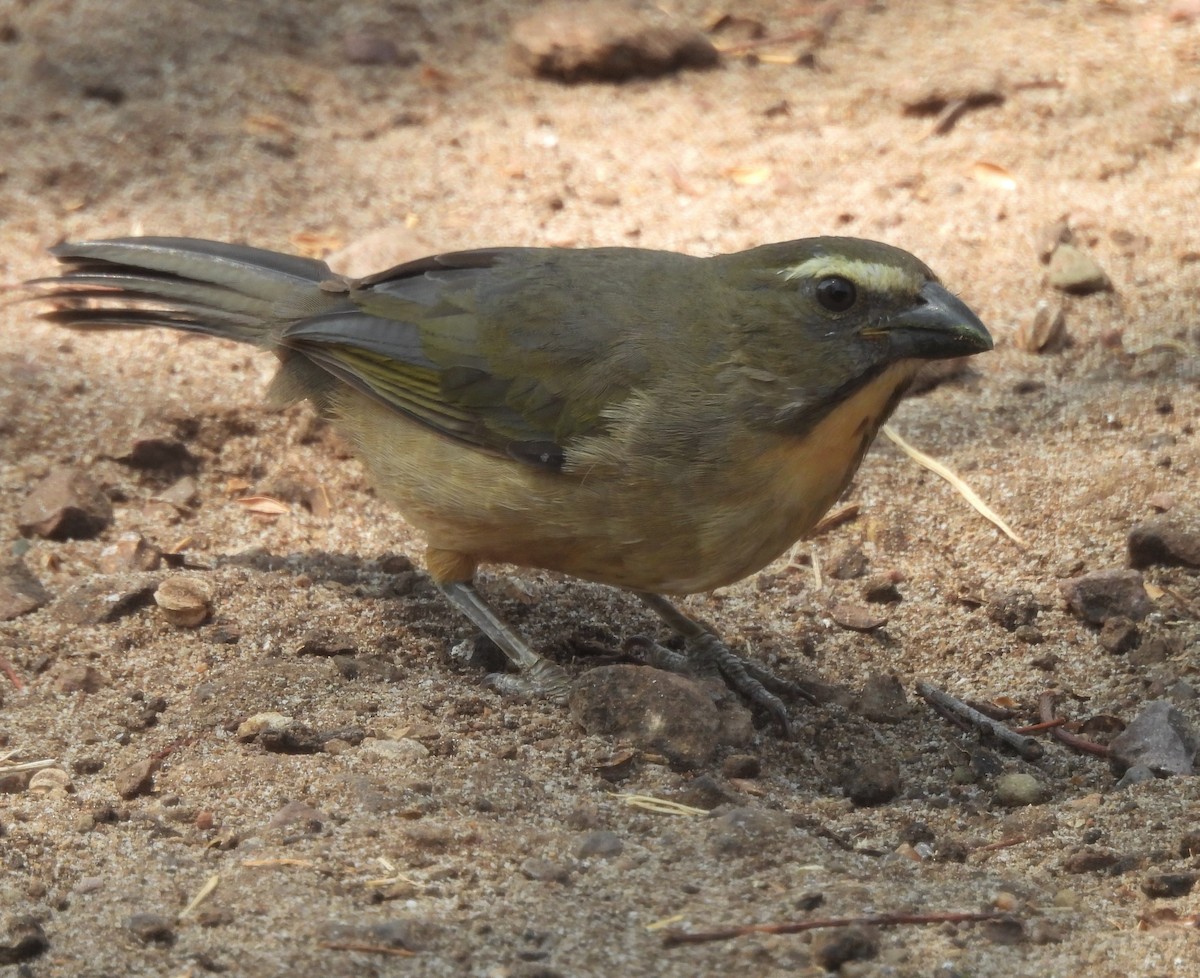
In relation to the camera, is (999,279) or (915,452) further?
(999,279)

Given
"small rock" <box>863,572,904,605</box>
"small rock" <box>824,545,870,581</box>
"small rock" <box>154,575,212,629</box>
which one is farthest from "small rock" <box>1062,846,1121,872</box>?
"small rock" <box>154,575,212,629</box>

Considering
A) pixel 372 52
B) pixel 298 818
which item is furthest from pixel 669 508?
pixel 372 52

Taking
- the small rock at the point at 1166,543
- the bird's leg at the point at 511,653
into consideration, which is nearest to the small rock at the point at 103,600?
the bird's leg at the point at 511,653

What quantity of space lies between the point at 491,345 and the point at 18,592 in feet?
5.74

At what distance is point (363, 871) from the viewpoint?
363 cm

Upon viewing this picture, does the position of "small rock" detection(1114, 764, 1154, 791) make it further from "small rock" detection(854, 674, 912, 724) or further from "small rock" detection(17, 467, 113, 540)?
"small rock" detection(17, 467, 113, 540)

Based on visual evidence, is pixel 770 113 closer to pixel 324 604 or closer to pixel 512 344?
pixel 512 344

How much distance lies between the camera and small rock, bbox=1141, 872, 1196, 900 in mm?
3646

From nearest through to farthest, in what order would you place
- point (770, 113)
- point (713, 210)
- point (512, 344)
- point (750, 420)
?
point (750, 420) < point (512, 344) < point (713, 210) < point (770, 113)

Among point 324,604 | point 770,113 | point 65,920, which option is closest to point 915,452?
point 324,604

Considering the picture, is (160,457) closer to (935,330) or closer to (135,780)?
(135,780)

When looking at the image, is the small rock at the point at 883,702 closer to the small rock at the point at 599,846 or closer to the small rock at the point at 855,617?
the small rock at the point at 855,617

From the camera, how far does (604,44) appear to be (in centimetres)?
834

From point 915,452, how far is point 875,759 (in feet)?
5.54
